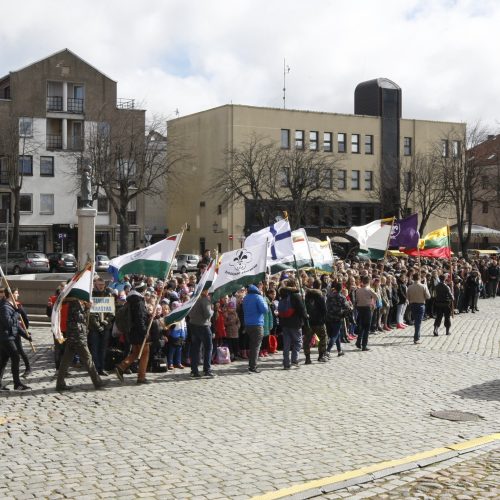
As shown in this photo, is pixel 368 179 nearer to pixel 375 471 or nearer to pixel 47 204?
pixel 47 204

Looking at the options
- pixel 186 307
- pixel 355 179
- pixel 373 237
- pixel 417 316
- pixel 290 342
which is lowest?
pixel 290 342

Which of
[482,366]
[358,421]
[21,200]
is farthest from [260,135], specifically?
[358,421]

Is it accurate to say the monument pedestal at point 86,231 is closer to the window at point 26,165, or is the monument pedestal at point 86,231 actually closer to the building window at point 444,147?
the window at point 26,165

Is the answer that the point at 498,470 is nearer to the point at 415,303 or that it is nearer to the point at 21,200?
the point at 415,303

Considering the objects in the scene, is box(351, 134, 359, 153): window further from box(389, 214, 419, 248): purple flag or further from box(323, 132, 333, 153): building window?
box(389, 214, 419, 248): purple flag

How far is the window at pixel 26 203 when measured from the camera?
61500 mm

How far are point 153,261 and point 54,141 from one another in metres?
49.6

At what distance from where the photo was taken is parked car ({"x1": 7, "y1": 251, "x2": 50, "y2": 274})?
1973 inches

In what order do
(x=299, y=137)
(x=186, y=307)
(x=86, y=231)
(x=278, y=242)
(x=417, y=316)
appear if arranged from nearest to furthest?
(x=186, y=307)
(x=278, y=242)
(x=417, y=316)
(x=86, y=231)
(x=299, y=137)

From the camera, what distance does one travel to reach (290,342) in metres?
15.8

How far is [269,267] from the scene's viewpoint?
18172mm

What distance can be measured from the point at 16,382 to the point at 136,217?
52714 millimetres

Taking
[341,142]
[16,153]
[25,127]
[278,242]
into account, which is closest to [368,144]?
[341,142]

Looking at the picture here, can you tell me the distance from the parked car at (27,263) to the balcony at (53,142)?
13.3 metres
